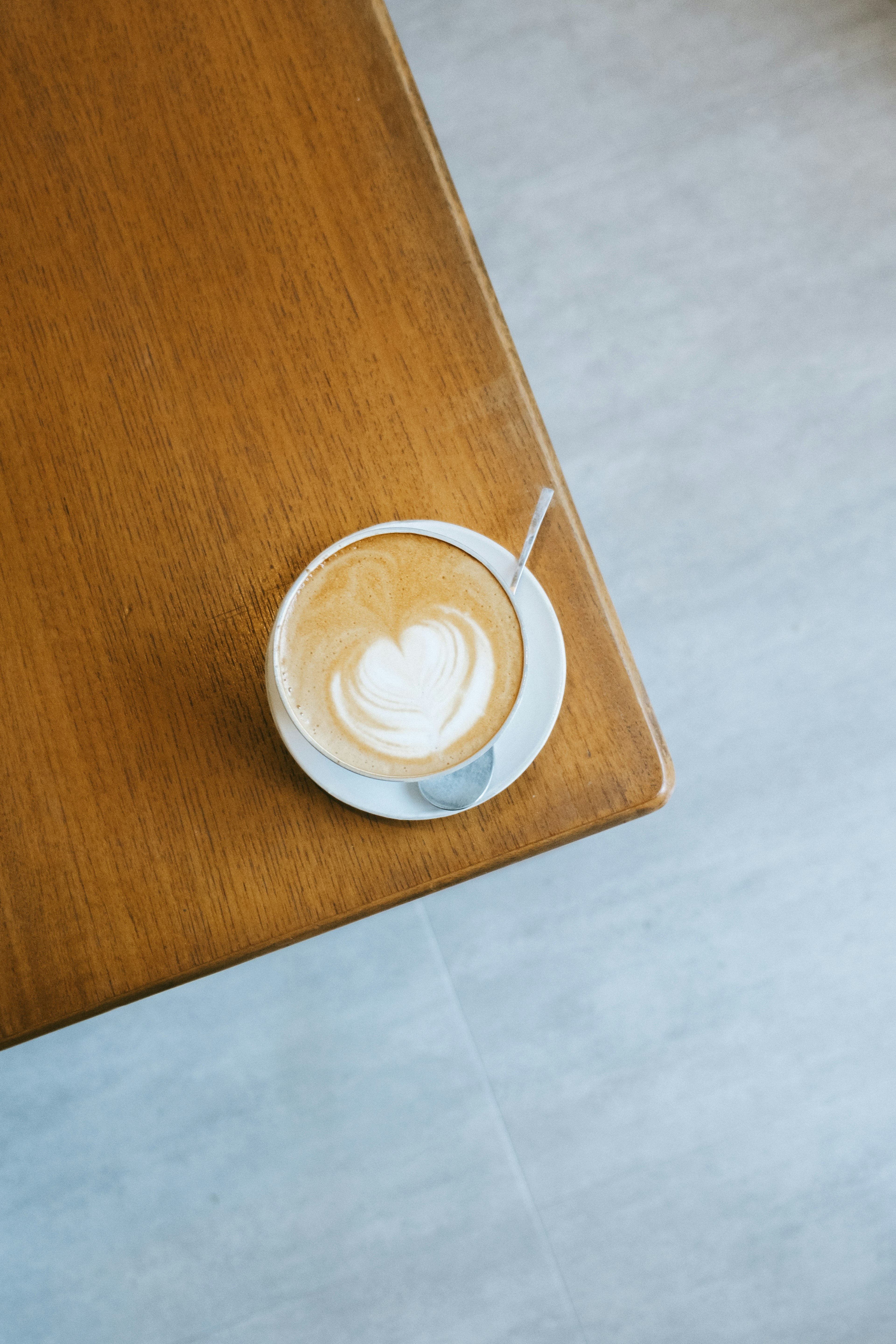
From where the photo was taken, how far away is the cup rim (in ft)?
1.75

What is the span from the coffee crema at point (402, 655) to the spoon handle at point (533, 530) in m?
0.05

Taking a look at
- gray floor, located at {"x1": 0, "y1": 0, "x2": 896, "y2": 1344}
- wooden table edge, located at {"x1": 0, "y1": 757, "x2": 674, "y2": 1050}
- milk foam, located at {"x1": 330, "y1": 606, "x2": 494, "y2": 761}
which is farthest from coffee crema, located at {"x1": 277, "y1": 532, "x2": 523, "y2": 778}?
gray floor, located at {"x1": 0, "y1": 0, "x2": 896, "y2": 1344}

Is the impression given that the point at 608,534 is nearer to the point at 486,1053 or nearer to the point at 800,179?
the point at 800,179

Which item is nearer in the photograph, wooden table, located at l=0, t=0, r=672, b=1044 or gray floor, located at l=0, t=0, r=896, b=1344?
wooden table, located at l=0, t=0, r=672, b=1044

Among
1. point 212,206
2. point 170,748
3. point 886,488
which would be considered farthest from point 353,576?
point 886,488

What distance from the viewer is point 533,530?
60 centimetres

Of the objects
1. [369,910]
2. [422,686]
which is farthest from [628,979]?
[422,686]

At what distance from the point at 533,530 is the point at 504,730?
0.14 metres

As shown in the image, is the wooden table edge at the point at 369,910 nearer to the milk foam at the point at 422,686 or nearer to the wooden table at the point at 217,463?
the wooden table at the point at 217,463

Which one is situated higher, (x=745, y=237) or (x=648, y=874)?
(x=745, y=237)

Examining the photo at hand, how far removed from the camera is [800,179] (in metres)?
1.28

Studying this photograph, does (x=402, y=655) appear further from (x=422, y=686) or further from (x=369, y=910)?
(x=369, y=910)

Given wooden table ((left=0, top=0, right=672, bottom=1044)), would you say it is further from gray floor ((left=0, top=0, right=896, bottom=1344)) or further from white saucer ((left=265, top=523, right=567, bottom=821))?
gray floor ((left=0, top=0, right=896, bottom=1344))

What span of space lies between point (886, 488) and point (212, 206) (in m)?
1.00
